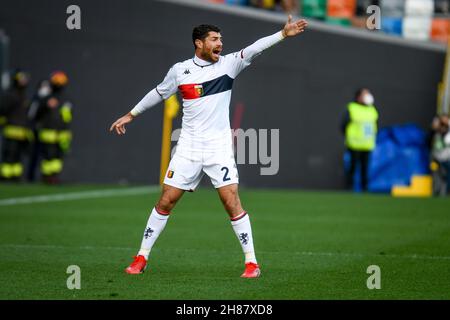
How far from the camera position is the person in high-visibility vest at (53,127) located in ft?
79.4

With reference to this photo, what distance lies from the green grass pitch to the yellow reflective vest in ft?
9.19

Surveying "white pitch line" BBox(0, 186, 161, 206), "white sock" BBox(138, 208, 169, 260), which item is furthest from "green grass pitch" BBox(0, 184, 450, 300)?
"white pitch line" BBox(0, 186, 161, 206)

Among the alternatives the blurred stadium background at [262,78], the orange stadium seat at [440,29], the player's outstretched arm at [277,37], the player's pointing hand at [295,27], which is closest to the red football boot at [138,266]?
the player's outstretched arm at [277,37]

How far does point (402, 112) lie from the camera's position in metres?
27.4

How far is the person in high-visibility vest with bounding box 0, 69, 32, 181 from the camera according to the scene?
24.5m

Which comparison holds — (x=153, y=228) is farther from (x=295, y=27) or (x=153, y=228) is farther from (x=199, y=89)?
(x=295, y=27)

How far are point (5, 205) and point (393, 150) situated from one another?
10368 mm

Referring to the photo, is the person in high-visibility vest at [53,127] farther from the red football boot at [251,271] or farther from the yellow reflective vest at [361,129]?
the red football boot at [251,271]

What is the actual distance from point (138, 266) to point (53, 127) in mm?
14599

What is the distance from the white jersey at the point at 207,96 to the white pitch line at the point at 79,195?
364 inches

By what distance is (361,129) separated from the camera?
24.0 m

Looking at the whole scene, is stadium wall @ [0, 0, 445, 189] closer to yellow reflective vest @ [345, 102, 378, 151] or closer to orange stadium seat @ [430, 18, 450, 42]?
orange stadium seat @ [430, 18, 450, 42]
